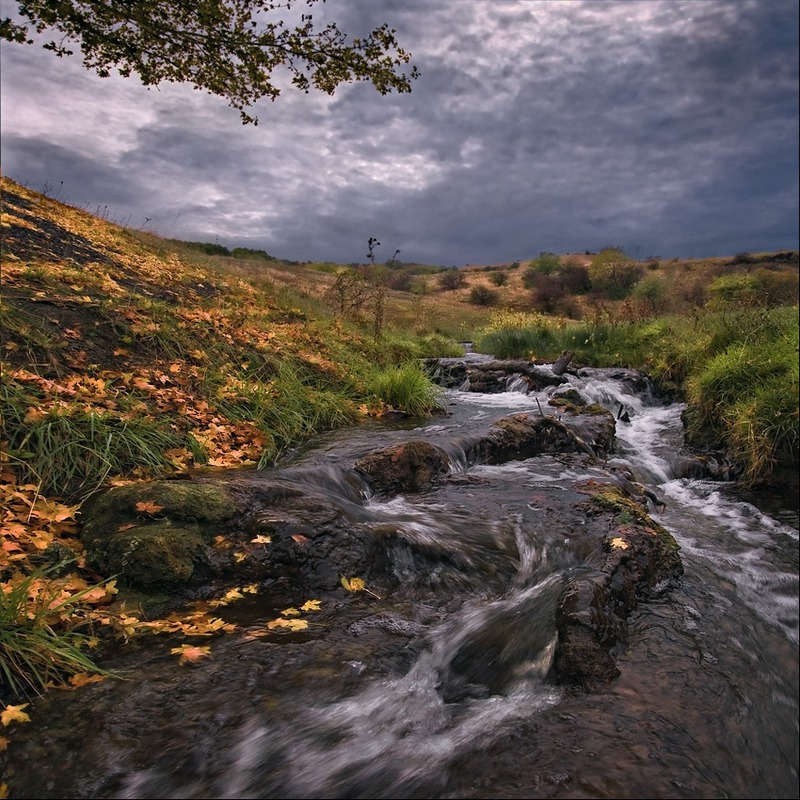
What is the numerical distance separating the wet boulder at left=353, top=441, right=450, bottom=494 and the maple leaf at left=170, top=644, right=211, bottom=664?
8.71 feet

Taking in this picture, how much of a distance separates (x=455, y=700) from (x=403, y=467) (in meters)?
3.01

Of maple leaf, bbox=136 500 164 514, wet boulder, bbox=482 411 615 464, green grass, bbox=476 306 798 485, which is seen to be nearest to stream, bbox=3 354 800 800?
maple leaf, bbox=136 500 164 514

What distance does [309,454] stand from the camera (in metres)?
6.11

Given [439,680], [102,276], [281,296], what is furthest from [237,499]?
[281,296]

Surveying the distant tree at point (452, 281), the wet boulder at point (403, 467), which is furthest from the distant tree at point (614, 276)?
the wet boulder at point (403, 467)

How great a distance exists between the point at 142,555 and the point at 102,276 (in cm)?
694

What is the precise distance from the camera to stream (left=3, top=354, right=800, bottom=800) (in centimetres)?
208

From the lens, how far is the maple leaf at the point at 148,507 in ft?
12.1

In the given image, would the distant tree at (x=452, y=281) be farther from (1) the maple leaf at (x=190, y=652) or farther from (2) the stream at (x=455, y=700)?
(1) the maple leaf at (x=190, y=652)

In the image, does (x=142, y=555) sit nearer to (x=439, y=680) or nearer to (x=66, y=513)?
(x=66, y=513)

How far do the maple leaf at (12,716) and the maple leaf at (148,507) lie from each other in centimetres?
149

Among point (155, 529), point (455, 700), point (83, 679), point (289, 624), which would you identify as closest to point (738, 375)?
point (455, 700)

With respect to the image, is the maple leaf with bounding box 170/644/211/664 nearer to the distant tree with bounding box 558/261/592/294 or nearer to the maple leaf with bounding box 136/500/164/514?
the maple leaf with bounding box 136/500/164/514

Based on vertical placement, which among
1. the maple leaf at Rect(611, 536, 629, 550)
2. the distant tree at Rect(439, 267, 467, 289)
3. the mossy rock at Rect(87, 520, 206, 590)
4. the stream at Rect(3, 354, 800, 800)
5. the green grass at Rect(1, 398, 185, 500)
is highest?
the distant tree at Rect(439, 267, 467, 289)
